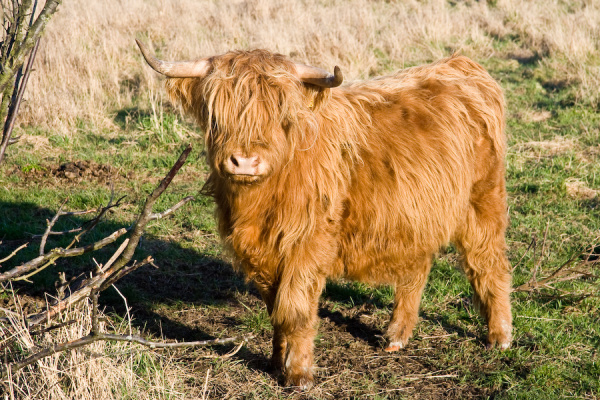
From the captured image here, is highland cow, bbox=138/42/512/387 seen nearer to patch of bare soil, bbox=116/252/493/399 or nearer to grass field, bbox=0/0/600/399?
patch of bare soil, bbox=116/252/493/399

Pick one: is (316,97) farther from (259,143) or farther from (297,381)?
(297,381)

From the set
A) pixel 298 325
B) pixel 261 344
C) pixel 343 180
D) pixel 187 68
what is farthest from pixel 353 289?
pixel 187 68

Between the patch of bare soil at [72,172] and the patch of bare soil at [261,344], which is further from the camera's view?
the patch of bare soil at [72,172]

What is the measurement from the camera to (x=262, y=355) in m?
3.62

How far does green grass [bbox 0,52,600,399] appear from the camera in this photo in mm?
3391

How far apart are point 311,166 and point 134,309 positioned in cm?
183

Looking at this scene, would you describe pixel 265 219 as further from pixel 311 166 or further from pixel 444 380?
pixel 444 380

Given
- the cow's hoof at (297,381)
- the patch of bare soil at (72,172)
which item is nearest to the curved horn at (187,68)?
the cow's hoof at (297,381)

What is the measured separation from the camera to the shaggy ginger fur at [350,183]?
288 cm

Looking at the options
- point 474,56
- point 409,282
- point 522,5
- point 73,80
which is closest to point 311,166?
point 409,282

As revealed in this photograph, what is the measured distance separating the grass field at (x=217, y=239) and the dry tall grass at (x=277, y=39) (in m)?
0.04

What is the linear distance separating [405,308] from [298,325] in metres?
0.98

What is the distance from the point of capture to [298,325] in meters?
3.12

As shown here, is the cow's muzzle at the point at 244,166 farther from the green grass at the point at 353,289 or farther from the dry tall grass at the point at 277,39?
the dry tall grass at the point at 277,39
